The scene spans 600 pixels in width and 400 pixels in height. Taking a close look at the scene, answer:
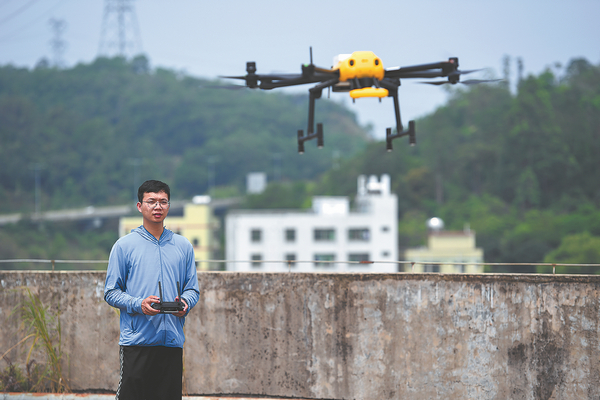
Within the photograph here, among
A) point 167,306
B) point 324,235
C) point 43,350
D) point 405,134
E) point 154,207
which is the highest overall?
point 324,235

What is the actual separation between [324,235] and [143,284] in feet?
142

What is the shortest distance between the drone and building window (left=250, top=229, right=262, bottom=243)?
41.7 meters

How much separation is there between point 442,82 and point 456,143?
88.8 meters

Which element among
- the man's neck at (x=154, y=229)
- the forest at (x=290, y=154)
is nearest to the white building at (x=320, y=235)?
the forest at (x=290, y=154)

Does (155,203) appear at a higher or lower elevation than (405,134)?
lower

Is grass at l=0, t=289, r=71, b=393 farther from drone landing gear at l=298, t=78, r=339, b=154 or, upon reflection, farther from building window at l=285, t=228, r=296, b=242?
building window at l=285, t=228, r=296, b=242

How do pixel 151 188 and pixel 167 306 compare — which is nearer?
pixel 167 306

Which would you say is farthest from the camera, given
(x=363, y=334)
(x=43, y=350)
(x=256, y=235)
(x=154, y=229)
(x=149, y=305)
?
(x=256, y=235)

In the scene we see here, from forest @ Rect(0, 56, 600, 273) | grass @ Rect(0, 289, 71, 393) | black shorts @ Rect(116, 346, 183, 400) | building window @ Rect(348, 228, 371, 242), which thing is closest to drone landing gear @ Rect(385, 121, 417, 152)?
black shorts @ Rect(116, 346, 183, 400)

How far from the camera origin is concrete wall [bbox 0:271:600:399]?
15.4 ft

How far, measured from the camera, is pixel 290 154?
377ft

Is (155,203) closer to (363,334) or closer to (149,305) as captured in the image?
(149,305)

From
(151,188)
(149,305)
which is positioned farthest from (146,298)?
(151,188)

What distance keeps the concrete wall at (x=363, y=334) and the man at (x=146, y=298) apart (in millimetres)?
1787
